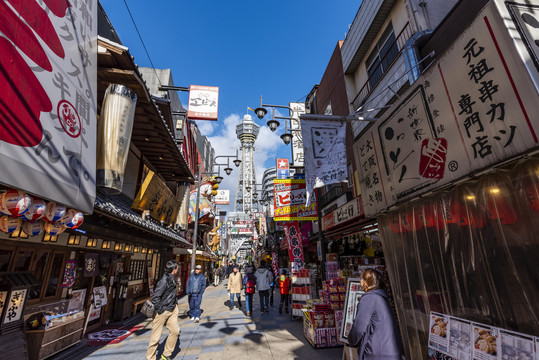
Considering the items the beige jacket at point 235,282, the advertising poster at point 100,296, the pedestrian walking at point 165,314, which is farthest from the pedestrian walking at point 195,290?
the pedestrian walking at point 165,314

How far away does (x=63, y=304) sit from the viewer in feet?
22.6

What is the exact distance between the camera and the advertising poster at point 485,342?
9.29 feet

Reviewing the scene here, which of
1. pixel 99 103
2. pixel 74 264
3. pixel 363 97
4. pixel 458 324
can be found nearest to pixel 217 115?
pixel 99 103

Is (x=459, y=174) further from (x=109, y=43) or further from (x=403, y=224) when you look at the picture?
(x=109, y=43)

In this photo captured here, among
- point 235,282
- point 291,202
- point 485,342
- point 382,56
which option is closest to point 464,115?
point 485,342

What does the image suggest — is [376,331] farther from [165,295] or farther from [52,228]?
[52,228]

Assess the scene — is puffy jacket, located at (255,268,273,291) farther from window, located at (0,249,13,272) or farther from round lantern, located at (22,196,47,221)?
round lantern, located at (22,196,47,221)

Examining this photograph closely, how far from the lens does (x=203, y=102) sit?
1507cm

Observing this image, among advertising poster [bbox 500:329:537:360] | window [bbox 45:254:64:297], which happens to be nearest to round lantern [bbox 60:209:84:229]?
window [bbox 45:254:64:297]

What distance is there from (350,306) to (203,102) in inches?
549

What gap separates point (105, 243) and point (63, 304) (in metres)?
2.38

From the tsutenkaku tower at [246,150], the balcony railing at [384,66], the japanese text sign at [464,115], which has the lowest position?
the japanese text sign at [464,115]

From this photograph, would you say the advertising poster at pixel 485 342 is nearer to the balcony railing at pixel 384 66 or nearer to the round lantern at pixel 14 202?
the round lantern at pixel 14 202

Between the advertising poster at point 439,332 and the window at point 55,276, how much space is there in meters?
9.06
